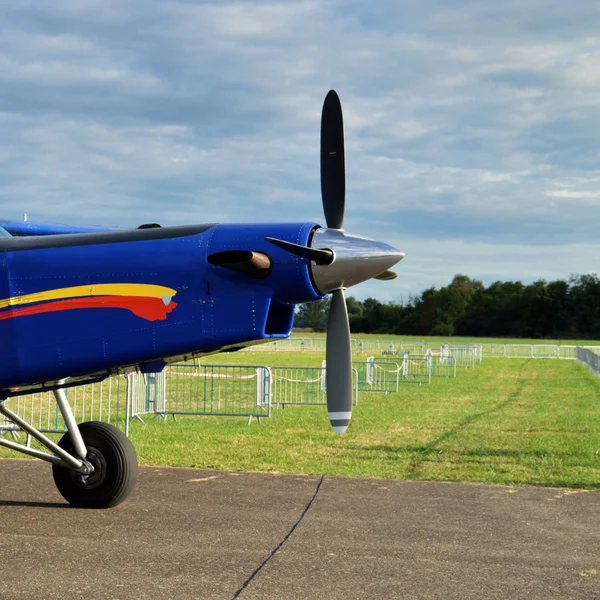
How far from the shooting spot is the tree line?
420 ft

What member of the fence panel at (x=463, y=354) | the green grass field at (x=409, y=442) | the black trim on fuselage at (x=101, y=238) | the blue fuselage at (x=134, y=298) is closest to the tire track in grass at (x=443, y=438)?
the green grass field at (x=409, y=442)

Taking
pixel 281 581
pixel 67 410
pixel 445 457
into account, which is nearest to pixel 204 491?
pixel 67 410

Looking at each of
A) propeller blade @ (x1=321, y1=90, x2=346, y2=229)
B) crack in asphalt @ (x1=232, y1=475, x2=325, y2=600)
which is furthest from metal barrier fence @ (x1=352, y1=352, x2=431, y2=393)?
propeller blade @ (x1=321, y1=90, x2=346, y2=229)

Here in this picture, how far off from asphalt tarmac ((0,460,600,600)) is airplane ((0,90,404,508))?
117 cm

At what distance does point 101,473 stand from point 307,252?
3.42 m

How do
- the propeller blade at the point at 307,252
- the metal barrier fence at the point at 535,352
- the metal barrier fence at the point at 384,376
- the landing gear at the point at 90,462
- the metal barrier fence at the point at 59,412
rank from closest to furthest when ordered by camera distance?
the propeller blade at the point at 307,252 < the landing gear at the point at 90,462 < the metal barrier fence at the point at 59,412 < the metal barrier fence at the point at 384,376 < the metal barrier fence at the point at 535,352

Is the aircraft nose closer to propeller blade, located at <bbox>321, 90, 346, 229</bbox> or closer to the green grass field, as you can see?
propeller blade, located at <bbox>321, 90, 346, 229</bbox>

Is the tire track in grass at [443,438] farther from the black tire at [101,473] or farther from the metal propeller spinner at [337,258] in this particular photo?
the black tire at [101,473]

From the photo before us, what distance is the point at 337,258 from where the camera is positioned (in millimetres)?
6430

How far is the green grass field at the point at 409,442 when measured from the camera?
34.3ft

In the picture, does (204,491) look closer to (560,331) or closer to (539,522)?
(539,522)

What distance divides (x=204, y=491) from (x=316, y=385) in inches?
625

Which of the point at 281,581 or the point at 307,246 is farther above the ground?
the point at 307,246

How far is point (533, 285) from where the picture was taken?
141125 millimetres
